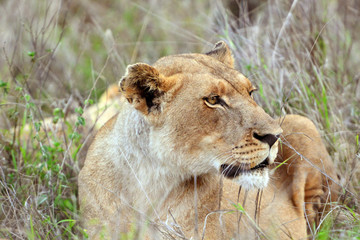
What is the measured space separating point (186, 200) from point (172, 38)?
459cm

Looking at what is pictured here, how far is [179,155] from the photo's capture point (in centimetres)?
299

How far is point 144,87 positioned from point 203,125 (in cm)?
36

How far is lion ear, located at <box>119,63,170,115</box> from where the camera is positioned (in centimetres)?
290

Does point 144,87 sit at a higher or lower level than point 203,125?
higher

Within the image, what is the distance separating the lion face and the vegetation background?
0.51 meters

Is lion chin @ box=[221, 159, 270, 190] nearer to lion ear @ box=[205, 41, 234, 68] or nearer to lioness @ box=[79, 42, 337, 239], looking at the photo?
lioness @ box=[79, 42, 337, 239]

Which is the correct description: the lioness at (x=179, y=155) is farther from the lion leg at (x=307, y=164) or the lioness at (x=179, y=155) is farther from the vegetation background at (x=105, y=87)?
the lion leg at (x=307, y=164)

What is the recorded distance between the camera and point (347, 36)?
6117 millimetres

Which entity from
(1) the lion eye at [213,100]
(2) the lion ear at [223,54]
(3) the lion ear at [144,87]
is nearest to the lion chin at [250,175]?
(1) the lion eye at [213,100]

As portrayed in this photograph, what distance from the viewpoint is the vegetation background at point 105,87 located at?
3.46 meters

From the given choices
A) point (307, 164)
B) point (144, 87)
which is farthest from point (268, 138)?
point (307, 164)

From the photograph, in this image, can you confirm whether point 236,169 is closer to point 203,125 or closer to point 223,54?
point 203,125

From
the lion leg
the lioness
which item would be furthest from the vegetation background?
the lioness

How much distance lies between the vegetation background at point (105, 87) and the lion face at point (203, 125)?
20.3 inches
